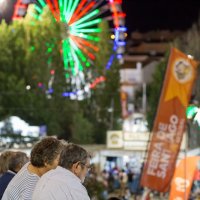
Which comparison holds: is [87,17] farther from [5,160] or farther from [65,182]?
[65,182]

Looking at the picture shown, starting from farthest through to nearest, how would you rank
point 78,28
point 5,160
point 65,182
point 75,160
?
point 78,28 → point 5,160 → point 75,160 → point 65,182

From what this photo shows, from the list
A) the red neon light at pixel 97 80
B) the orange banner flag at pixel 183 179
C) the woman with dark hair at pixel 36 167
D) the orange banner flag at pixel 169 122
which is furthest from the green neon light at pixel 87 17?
the woman with dark hair at pixel 36 167

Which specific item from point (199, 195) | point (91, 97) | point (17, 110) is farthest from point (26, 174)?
point (91, 97)

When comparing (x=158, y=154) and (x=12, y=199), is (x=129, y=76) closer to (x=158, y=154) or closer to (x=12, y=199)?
(x=158, y=154)

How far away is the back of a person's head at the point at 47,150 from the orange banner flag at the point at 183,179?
7841 millimetres

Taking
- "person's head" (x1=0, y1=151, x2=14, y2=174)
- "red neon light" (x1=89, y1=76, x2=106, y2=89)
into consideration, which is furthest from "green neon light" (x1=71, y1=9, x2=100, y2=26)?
"person's head" (x1=0, y1=151, x2=14, y2=174)

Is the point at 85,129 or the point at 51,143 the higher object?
the point at 51,143

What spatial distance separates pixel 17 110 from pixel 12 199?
34.2 metres

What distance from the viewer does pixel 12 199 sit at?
12.2 ft

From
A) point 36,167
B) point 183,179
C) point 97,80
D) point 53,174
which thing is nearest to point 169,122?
point 183,179

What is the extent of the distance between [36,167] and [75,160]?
50cm

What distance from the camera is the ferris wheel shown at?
33.6 metres

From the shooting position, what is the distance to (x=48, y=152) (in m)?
3.57

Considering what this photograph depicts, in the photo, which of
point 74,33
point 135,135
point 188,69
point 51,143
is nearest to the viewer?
point 51,143
